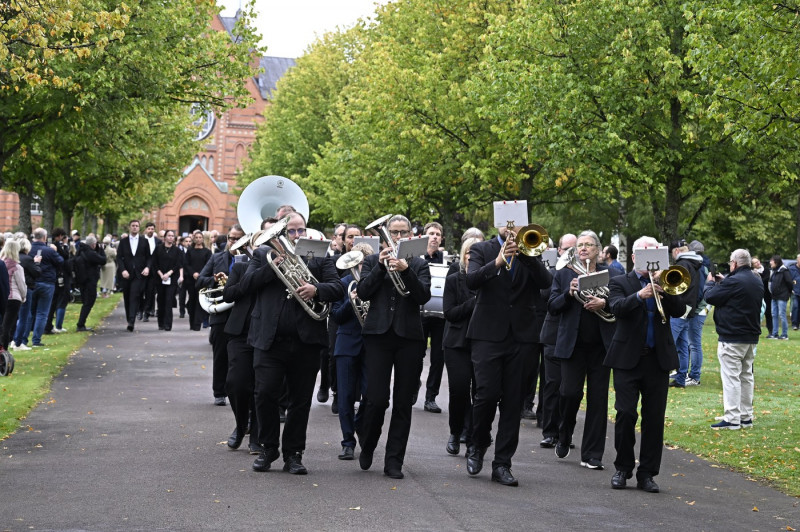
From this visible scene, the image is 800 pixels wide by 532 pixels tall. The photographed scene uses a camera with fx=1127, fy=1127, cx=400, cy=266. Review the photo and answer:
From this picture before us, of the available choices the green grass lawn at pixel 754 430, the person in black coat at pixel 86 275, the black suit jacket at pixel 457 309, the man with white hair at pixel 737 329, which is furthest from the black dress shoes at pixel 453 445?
the person in black coat at pixel 86 275

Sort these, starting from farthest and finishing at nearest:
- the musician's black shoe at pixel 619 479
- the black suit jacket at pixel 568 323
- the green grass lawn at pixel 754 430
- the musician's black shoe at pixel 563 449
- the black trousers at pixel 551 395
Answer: the black trousers at pixel 551 395 < the green grass lawn at pixel 754 430 < the musician's black shoe at pixel 563 449 < the black suit jacket at pixel 568 323 < the musician's black shoe at pixel 619 479

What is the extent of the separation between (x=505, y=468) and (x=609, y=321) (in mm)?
1919

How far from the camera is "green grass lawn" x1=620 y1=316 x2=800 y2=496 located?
10.9 m

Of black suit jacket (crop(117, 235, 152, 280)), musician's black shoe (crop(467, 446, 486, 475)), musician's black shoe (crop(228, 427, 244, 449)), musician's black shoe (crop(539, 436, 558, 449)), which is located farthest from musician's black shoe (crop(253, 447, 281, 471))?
Answer: black suit jacket (crop(117, 235, 152, 280))

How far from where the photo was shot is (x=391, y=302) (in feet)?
30.5

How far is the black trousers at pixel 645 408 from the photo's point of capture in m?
9.44

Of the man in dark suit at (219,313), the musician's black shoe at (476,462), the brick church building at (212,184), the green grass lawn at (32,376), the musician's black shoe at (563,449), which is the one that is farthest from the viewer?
the brick church building at (212,184)

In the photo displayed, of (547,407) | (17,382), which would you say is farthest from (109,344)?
(547,407)

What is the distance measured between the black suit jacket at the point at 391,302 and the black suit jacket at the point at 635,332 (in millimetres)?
1645

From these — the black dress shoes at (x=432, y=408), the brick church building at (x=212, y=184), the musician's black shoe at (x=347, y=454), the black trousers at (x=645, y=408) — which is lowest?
the musician's black shoe at (x=347, y=454)

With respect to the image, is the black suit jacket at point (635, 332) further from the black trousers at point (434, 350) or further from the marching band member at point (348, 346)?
the black trousers at point (434, 350)

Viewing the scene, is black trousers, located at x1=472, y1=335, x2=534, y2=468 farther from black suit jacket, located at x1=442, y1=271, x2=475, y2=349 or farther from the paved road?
black suit jacket, located at x1=442, y1=271, x2=475, y2=349

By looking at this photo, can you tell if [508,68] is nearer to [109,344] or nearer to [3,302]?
[109,344]

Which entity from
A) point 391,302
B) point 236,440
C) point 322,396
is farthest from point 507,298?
point 322,396
